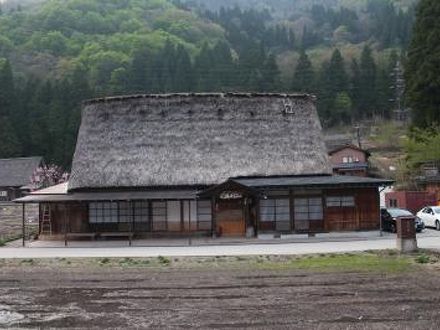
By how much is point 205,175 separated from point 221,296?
16.0 metres

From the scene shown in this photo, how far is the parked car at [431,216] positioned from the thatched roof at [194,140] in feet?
18.1

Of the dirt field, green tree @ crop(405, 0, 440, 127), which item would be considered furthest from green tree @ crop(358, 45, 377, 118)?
the dirt field

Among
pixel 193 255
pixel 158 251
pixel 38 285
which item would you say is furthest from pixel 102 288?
pixel 158 251

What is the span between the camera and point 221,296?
45.6 feet

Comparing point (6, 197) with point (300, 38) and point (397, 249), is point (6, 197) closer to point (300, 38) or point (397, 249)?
point (397, 249)

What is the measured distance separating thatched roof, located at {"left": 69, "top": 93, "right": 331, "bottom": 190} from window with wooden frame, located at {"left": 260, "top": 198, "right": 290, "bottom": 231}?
89.5 inches

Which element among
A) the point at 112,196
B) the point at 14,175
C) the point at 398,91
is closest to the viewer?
the point at 112,196

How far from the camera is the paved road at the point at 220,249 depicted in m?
22.6

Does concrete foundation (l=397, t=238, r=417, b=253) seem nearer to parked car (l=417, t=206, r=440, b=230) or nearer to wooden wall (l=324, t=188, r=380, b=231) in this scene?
wooden wall (l=324, t=188, r=380, b=231)

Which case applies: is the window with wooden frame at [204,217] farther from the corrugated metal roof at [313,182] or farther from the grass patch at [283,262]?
the grass patch at [283,262]

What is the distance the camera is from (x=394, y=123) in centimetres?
8438

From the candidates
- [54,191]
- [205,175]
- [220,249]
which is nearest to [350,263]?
[220,249]

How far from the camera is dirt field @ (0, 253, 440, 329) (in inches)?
446

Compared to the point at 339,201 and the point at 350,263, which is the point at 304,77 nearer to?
the point at 339,201
